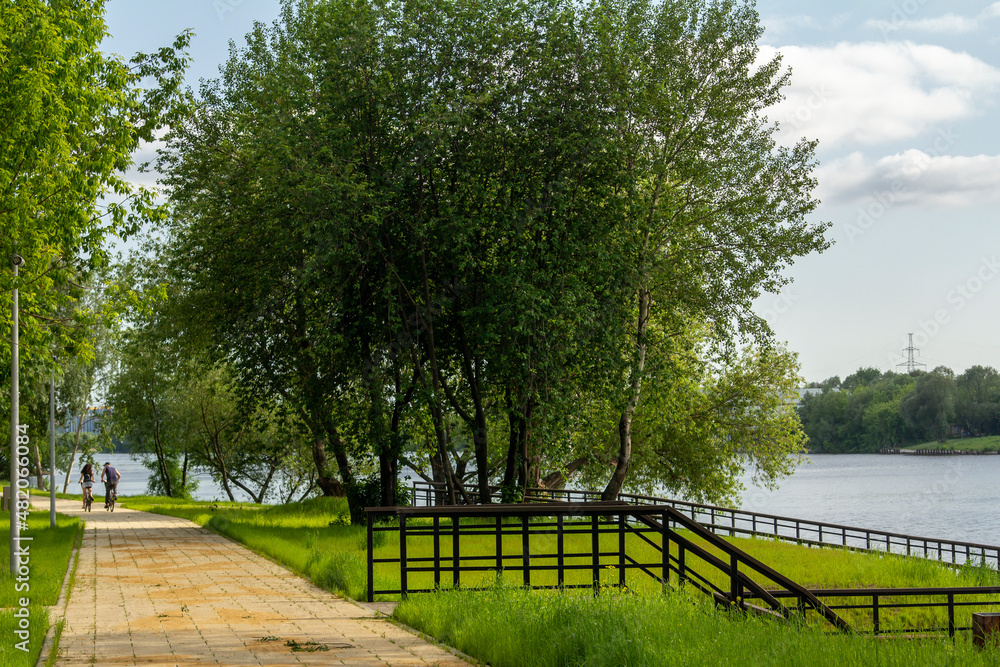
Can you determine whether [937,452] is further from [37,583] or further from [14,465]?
[14,465]

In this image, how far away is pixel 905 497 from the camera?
211 feet

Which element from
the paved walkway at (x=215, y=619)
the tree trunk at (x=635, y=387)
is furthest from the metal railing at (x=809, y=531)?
the paved walkway at (x=215, y=619)

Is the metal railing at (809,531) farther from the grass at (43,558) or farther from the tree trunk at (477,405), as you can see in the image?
the grass at (43,558)

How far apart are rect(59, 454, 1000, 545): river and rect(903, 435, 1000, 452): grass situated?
126cm

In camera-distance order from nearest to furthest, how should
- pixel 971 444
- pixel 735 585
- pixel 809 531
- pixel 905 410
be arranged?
pixel 735 585 < pixel 809 531 < pixel 905 410 < pixel 971 444

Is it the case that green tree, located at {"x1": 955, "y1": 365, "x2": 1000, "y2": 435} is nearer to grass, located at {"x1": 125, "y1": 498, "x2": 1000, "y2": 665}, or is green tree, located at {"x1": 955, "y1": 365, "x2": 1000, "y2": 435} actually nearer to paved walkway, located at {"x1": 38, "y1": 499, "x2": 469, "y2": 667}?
grass, located at {"x1": 125, "y1": 498, "x2": 1000, "y2": 665}

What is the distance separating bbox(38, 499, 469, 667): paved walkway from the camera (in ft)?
27.3

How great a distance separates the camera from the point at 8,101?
609 inches

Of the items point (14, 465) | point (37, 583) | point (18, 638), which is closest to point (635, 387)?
point (37, 583)

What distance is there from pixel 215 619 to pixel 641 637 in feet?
17.0

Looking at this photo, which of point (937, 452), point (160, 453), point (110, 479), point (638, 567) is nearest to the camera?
point (638, 567)

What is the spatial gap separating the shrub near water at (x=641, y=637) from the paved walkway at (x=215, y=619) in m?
0.43

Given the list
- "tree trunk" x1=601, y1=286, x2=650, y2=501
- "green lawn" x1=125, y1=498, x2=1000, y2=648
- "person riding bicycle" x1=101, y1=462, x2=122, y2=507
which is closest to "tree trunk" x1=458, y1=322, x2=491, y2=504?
"green lawn" x1=125, y1=498, x2=1000, y2=648

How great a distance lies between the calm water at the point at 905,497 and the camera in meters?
47.8
